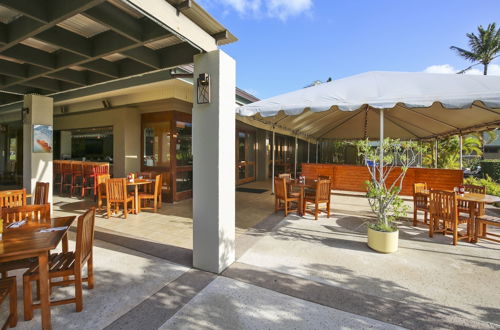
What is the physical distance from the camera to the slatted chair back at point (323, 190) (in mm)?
5132

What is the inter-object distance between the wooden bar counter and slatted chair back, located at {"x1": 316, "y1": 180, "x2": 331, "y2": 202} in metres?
2.18

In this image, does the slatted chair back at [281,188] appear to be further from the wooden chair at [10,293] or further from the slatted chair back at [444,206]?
the wooden chair at [10,293]

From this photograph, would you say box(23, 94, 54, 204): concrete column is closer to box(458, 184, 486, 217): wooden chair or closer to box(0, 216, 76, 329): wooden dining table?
box(0, 216, 76, 329): wooden dining table

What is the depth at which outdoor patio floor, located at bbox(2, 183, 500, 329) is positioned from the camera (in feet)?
6.61

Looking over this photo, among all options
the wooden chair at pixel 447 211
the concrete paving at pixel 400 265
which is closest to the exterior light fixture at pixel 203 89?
the concrete paving at pixel 400 265

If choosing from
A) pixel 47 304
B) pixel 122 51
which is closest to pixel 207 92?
pixel 122 51

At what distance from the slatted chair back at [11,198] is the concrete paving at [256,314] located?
3.07 meters

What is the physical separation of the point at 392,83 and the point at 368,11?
11.9 feet

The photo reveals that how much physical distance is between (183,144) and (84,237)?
5393 millimetres

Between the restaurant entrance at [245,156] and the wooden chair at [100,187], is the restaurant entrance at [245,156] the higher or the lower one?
the higher one

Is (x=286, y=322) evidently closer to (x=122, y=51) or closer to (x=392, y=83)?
(x=122, y=51)

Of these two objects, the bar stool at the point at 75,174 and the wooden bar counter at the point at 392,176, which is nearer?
the wooden bar counter at the point at 392,176

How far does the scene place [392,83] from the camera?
4.28m

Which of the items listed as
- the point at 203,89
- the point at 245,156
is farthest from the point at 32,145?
the point at 245,156
